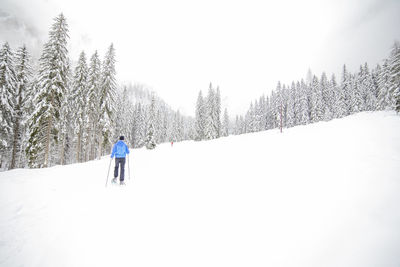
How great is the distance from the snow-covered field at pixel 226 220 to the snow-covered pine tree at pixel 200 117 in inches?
1603

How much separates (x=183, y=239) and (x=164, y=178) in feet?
14.0

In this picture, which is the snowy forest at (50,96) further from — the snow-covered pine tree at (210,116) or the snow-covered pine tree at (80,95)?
the snow-covered pine tree at (210,116)

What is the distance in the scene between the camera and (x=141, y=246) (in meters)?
3.18

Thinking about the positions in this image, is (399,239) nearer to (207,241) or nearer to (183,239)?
(207,241)

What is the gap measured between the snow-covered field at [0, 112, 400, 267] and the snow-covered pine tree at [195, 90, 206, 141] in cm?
4071

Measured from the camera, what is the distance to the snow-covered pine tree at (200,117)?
1845 inches

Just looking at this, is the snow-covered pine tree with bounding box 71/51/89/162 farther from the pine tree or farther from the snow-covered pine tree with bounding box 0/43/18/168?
the pine tree

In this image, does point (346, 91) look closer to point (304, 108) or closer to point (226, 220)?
point (304, 108)

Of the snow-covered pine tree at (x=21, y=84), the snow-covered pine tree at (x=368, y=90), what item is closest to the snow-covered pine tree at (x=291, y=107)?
the snow-covered pine tree at (x=368, y=90)

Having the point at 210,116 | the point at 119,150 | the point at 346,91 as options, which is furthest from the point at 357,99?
the point at 119,150

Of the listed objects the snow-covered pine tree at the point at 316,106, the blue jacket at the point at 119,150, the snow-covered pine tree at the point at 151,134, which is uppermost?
the snow-covered pine tree at the point at 316,106

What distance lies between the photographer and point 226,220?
374 centimetres

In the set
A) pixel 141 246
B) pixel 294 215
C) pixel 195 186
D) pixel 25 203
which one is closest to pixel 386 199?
pixel 294 215

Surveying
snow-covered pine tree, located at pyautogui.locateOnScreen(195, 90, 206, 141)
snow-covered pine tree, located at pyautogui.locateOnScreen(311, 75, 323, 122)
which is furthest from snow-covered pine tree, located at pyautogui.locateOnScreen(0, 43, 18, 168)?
snow-covered pine tree, located at pyautogui.locateOnScreen(311, 75, 323, 122)
